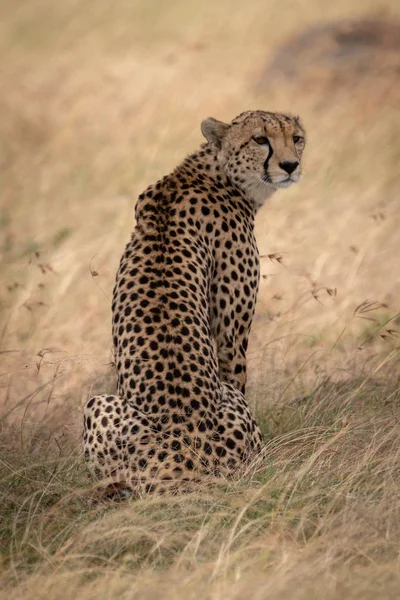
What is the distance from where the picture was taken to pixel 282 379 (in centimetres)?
532

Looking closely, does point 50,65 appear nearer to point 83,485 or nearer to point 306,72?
point 306,72

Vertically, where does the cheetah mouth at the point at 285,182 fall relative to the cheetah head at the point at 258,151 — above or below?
below

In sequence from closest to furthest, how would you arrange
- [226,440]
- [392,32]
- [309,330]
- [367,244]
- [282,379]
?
[226,440], [282,379], [309,330], [367,244], [392,32]

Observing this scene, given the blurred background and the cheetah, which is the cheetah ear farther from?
the blurred background

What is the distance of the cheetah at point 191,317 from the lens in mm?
4004

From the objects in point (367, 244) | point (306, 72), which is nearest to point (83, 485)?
point (367, 244)

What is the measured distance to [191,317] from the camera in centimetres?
425

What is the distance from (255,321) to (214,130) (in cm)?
141

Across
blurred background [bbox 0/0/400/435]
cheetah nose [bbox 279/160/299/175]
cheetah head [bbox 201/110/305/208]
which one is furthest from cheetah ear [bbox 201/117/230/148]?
blurred background [bbox 0/0/400/435]

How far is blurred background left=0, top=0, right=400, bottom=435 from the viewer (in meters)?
5.88

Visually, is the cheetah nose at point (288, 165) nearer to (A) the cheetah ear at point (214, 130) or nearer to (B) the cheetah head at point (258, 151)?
(B) the cheetah head at point (258, 151)

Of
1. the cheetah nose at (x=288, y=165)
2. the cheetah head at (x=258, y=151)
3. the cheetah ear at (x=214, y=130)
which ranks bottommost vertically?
the cheetah nose at (x=288, y=165)

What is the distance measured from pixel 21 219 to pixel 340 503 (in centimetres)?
517

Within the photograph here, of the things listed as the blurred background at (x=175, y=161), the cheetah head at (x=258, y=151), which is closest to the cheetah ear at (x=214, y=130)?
the cheetah head at (x=258, y=151)
